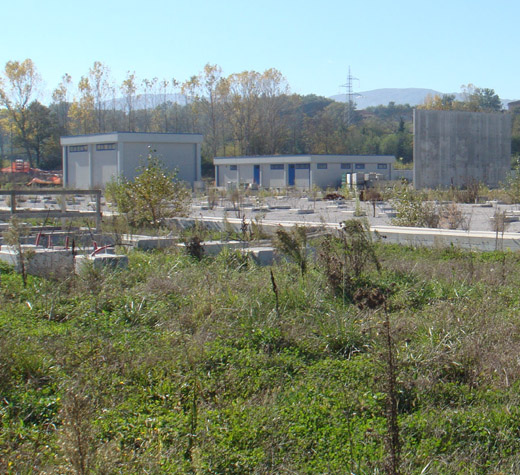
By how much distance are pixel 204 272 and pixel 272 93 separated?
7431 cm

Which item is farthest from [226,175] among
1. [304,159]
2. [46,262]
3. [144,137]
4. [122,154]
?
[46,262]

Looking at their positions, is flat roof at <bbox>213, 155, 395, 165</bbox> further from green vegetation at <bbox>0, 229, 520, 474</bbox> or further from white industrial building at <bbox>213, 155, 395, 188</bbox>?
green vegetation at <bbox>0, 229, 520, 474</bbox>

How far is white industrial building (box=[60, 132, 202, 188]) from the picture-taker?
4931cm

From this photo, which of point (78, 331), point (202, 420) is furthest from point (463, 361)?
point (78, 331)

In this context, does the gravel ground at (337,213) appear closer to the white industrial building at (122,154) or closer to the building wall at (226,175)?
the white industrial building at (122,154)

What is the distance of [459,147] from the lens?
164ft

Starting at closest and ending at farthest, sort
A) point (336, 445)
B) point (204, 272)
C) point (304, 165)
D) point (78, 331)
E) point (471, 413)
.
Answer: point (336, 445) → point (471, 413) → point (78, 331) → point (204, 272) → point (304, 165)

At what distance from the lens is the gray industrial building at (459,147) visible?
1896 inches

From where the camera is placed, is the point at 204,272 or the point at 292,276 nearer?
the point at 292,276

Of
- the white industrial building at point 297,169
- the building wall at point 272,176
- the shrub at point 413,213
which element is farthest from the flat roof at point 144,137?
the shrub at point 413,213

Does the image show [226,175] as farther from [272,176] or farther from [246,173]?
[272,176]

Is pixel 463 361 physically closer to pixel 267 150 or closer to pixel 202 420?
pixel 202 420

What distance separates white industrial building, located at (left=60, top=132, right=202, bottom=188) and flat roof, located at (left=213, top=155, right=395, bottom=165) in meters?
6.86

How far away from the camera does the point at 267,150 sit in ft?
267
